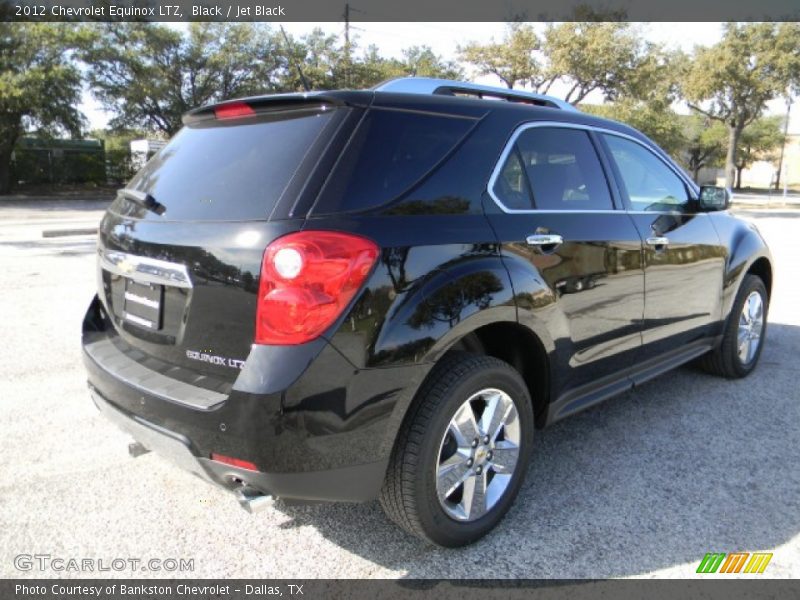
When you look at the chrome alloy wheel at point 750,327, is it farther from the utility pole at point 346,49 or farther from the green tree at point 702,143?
the green tree at point 702,143

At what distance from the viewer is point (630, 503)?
298 cm

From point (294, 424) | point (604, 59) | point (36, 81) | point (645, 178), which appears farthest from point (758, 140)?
point (294, 424)

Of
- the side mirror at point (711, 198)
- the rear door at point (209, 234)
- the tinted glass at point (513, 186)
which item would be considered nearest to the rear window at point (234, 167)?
the rear door at point (209, 234)

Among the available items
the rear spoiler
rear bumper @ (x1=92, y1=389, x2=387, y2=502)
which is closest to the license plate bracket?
rear bumper @ (x1=92, y1=389, x2=387, y2=502)

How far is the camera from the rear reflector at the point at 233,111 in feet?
8.69

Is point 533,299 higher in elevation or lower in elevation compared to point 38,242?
higher

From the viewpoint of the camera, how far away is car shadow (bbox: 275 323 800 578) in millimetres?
2592

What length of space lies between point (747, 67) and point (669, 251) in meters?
30.5

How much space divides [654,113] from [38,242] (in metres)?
25.4

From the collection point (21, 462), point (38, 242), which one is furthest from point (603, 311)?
point (38, 242)

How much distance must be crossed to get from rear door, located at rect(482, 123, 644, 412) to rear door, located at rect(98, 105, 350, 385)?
91 cm

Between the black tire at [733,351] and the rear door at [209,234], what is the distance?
351 cm

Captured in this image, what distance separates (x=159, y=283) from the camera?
2.46 meters

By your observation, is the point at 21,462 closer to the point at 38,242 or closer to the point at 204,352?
the point at 204,352
